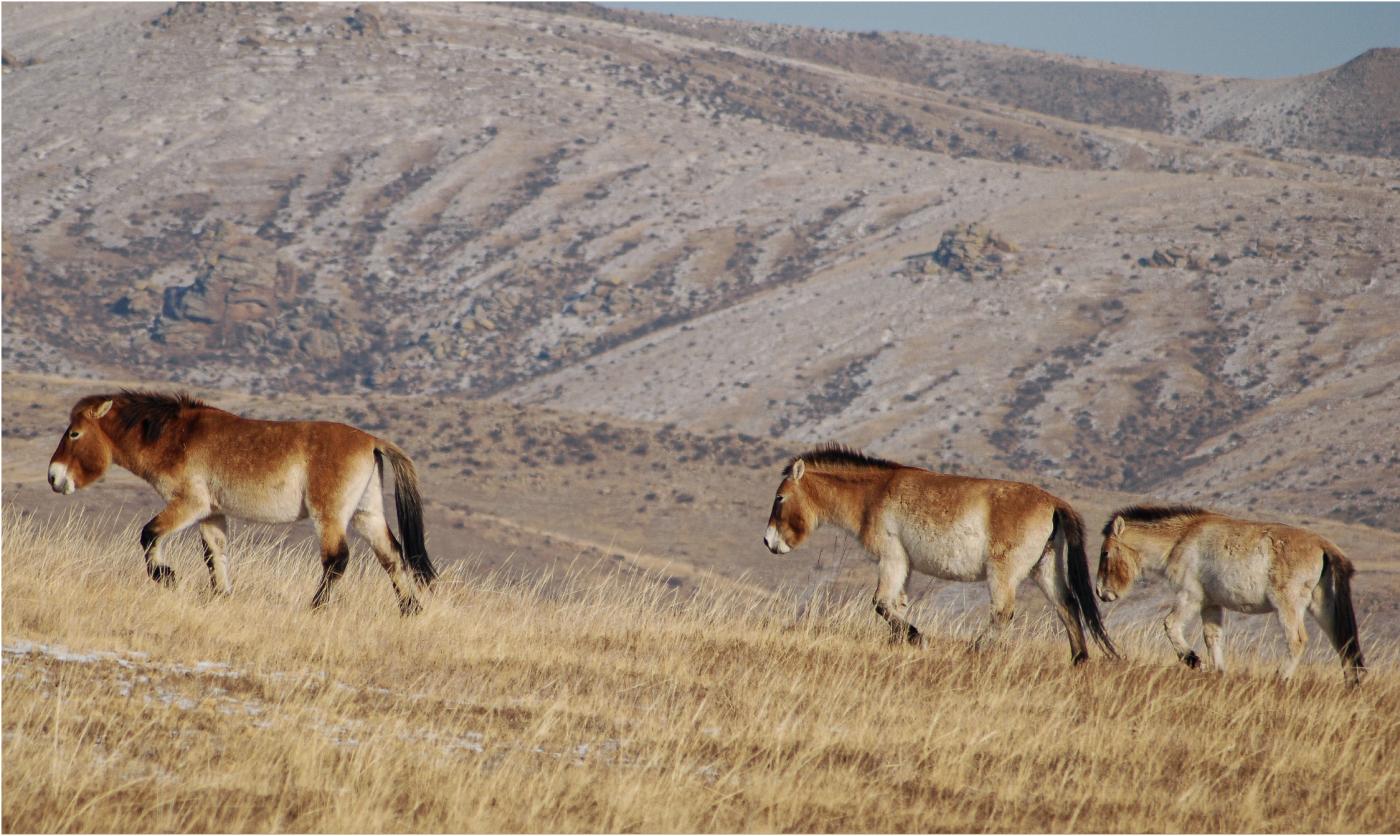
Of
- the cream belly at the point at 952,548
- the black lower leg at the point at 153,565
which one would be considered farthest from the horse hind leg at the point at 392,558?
the cream belly at the point at 952,548

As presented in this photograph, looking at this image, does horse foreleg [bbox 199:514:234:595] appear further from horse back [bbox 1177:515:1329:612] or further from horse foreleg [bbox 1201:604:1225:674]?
horse foreleg [bbox 1201:604:1225:674]

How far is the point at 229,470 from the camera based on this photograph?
38.1 ft

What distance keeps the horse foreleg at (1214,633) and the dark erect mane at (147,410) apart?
8344 mm

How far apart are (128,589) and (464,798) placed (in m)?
5.60

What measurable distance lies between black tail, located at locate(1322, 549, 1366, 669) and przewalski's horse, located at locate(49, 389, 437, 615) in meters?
7.23

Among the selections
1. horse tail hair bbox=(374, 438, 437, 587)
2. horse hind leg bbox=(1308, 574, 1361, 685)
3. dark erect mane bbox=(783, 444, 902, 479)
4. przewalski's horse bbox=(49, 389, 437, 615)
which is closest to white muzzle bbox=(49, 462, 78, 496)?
przewalski's horse bbox=(49, 389, 437, 615)

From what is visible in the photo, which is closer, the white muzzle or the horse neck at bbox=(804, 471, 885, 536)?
the white muzzle

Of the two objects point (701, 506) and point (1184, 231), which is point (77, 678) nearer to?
point (701, 506)

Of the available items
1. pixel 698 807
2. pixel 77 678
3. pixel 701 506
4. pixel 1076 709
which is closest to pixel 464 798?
pixel 698 807

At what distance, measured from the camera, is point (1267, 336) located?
279 ft

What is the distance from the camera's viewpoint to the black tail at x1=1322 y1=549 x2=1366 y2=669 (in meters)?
11.5

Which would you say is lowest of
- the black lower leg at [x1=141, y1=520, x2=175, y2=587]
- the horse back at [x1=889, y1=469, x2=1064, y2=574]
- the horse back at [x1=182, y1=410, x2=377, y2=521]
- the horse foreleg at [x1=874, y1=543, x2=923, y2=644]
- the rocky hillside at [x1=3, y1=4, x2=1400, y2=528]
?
the rocky hillside at [x1=3, y1=4, x2=1400, y2=528]

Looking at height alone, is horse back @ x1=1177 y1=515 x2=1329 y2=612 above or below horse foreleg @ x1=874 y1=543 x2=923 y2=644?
above

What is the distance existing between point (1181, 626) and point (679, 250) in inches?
4110
